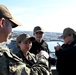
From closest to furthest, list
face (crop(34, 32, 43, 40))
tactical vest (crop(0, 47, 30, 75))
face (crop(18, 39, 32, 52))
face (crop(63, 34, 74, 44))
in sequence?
tactical vest (crop(0, 47, 30, 75)) < face (crop(18, 39, 32, 52)) < face (crop(63, 34, 74, 44)) < face (crop(34, 32, 43, 40))

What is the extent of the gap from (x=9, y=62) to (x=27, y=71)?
15cm

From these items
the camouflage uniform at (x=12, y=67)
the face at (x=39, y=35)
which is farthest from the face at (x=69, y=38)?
the camouflage uniform at (x=12, y=67)

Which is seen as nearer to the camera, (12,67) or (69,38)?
(12,67)

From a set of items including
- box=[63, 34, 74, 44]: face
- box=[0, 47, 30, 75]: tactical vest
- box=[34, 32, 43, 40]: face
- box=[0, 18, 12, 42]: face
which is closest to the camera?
box=[0, 47, 30, 75]: tactical vest

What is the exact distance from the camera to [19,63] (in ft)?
6.79

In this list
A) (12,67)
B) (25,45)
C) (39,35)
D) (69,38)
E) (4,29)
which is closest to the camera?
(12,67)

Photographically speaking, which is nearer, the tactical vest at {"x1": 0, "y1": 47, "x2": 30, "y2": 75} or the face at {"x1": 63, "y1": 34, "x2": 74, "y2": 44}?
the tactical vest at {"x1": 0, "y1": 47, "x2": 30, "y2": 75}

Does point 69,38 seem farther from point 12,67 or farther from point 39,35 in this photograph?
point 12,67

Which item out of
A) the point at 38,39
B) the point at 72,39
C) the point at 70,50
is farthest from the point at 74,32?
the point at 38,39

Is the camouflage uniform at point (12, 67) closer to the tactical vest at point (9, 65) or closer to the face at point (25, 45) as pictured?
the tactical vest at point (9, 65)

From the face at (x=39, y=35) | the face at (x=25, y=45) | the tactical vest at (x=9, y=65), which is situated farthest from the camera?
the face at (x=39, y=35)

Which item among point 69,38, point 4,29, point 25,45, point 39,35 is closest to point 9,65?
point 4,29

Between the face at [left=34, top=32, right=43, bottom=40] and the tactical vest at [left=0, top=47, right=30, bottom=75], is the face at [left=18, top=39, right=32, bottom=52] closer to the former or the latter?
the face at [left=34, top=32, right=43, bottom=40]

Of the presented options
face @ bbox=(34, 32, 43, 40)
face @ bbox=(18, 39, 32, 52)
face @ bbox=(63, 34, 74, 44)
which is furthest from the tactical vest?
face @ bbox=(34, 32, 43, 40)
